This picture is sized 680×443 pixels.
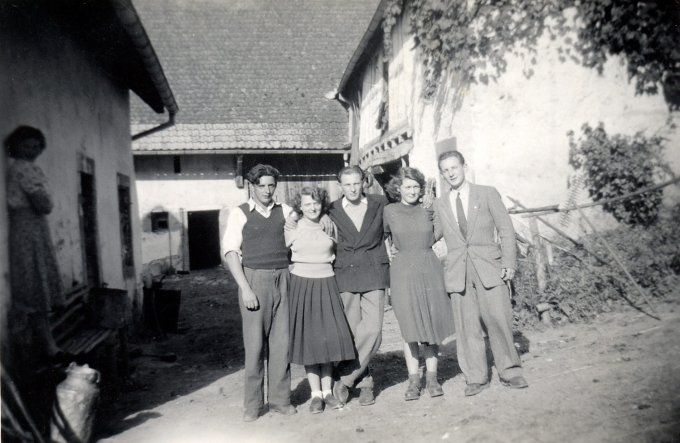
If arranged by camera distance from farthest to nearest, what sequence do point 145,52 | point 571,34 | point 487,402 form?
point 571,34
point 145,52
point 487,402

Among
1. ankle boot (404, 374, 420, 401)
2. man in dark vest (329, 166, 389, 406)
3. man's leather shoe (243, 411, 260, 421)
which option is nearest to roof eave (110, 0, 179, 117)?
man in dark vest (329, 166, 389, 406)

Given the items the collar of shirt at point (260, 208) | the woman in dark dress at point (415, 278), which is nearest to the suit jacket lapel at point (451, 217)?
the woman in dark dress at point (415, 278)

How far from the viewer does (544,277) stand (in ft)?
21.3

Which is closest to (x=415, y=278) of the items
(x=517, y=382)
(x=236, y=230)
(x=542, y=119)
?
(x=517, y=382)

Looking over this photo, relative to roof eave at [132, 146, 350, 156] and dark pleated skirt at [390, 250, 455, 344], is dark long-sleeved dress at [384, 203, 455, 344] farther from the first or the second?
roof eave at [132, 146, 350, 156]

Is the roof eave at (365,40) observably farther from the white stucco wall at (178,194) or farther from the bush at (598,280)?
the bush at (598,280)

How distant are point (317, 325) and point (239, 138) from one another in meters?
11.5

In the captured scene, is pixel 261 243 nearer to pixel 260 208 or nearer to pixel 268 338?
pixel 260 208

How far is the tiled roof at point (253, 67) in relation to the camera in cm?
1511

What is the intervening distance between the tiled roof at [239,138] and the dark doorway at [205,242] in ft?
7.18

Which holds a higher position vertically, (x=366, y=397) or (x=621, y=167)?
(x=621, y=167)

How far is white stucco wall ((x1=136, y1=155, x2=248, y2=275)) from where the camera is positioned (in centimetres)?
1462

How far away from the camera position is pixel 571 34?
726 centimetres

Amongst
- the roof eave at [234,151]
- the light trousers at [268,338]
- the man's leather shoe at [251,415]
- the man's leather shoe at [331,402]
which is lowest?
the man's leather shoe at [251,415]
